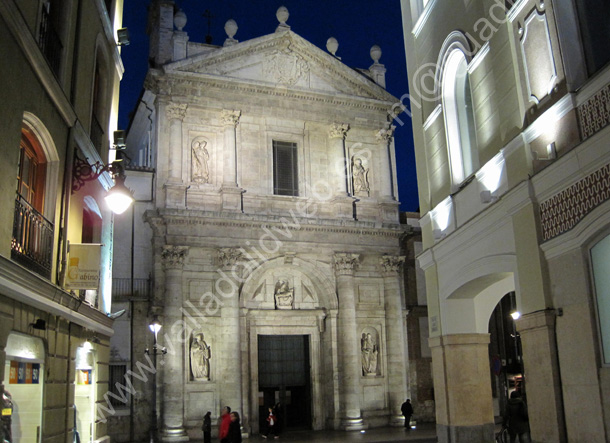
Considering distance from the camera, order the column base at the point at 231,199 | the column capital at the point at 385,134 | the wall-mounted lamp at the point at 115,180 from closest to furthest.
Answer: the wall-mounted lamp at the point at 115,180 → the column base at the point at 231,199 → the column capital at the point at 385,134

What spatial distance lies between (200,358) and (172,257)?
13.5ft

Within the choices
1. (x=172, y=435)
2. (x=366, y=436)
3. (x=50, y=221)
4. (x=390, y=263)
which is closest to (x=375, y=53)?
(x=390, y=263)

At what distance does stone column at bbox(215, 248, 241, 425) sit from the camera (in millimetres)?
24766

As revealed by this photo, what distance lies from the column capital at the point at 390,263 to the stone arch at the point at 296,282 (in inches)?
103

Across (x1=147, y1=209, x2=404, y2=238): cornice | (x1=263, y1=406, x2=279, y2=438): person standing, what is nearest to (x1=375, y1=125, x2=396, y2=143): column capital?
(x1=147, y1=209, x2=404, y2=238): cornice

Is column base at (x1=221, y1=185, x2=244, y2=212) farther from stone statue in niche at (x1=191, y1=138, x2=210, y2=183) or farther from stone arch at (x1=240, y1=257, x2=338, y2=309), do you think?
stone arch at (x1=240, y1=257, x2=338, y2=309)

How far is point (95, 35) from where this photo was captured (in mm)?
13688

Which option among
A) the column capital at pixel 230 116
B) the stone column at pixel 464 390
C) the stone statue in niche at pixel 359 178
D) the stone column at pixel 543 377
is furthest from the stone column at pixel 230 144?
the stone column at pixel 543 377

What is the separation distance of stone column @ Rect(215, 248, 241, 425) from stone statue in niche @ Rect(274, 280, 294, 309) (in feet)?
6.37

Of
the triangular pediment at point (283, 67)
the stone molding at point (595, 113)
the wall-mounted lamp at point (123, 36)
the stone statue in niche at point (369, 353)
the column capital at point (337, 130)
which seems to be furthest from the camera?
the column capital at point (337, 130)

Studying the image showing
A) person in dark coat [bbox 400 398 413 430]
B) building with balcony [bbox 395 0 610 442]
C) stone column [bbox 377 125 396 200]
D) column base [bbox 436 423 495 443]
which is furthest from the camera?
stone column [bbox 377 125 396 200]

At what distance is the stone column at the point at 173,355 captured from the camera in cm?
2358

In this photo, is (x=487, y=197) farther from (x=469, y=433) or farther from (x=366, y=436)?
(x=366, y=436)

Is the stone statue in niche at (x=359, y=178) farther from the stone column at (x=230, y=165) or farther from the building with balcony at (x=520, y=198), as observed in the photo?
the building with balcony at (x=520, y=198)
